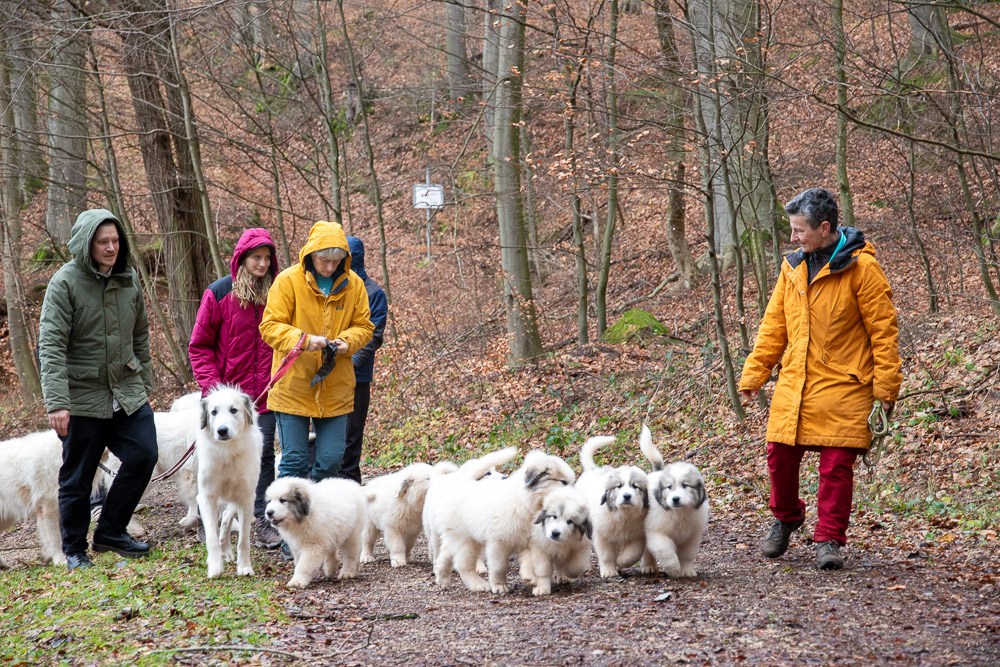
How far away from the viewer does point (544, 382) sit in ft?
43.1

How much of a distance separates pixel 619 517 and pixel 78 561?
13.6ft

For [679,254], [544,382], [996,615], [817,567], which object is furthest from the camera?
[679,254]

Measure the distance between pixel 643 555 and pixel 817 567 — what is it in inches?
45.0

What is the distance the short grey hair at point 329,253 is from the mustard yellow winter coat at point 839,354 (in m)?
3.28

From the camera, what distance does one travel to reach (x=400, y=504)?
22.6ft

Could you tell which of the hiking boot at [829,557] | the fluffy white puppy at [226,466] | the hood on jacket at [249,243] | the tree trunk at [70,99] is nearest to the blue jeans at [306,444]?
the fluffy white puppy at [226,466]

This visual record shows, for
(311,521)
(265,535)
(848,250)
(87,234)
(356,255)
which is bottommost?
A: (265,535)

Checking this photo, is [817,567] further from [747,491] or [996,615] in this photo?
[747,491]

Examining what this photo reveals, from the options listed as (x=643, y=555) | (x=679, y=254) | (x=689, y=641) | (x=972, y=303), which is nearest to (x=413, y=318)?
(x=679, y=254)

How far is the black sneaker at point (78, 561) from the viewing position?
6625mm

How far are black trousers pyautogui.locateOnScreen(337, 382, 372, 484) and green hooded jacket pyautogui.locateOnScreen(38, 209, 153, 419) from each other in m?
1.88

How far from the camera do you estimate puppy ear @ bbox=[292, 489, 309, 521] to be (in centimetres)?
597

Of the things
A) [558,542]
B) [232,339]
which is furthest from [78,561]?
[558,542]

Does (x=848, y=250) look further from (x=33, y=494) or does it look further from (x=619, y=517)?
(x=33, y=494)
